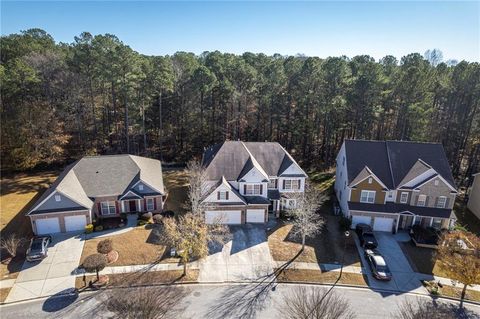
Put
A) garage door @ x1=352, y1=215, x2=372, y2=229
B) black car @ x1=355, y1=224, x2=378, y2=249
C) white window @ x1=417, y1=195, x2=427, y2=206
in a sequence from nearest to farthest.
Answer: black car @ x1=355, y1=224, x2=378, y2=249
garage door @ x1=352, y1=215, x2=372, y2=229
white window @ x1=417, y1=195, x2=427, y2=206

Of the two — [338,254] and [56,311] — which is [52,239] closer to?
[56,311]

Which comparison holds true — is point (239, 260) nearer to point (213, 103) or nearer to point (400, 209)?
point (400, 209)

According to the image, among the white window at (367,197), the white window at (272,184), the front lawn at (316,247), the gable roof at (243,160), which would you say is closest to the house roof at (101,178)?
the gable roof at (243,160)

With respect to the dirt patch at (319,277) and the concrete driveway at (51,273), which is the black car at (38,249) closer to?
the concrete driveway at (51,273)

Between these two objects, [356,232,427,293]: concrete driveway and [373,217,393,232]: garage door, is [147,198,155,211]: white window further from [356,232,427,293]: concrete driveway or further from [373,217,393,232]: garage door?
[373,217,393,232]: garage door

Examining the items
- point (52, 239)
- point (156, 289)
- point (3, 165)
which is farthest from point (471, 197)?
point (3, 165)

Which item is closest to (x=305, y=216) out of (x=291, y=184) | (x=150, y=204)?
(x=291, y=184)

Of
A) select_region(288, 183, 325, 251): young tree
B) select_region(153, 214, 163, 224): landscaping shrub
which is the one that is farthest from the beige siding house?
select_region(153, 214, 163, 224): landscaping shrub
